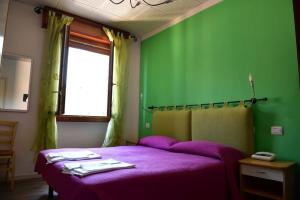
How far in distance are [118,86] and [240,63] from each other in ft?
7.69

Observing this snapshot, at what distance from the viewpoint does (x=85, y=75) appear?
4.11m

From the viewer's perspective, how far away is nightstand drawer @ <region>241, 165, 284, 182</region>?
201 centimetres

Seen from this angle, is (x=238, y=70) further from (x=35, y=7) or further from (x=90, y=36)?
(x=35, y=7)

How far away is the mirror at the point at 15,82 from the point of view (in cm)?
338

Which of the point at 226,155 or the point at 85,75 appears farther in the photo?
the point at 85,75

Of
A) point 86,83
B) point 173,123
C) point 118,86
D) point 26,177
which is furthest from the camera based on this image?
point 118,86

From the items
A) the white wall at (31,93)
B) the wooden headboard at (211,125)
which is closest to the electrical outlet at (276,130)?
the wooden headboard at (211,125)

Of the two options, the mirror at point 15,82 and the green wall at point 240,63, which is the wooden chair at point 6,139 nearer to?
the mirror at point 15,82

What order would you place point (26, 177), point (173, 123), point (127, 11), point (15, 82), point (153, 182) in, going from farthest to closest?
1. point (127, 11)
2. point (173, 123)
3. point (15, 82)
4. point (26, 177)
5. point (153, 182)

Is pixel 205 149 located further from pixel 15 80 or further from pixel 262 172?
pixel 15 80

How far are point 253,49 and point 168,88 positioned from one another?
1.68m

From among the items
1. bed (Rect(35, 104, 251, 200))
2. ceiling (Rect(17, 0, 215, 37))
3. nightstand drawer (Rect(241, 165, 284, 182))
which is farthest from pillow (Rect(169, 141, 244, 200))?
ceiling (Rect(17, 0, 215, 37))

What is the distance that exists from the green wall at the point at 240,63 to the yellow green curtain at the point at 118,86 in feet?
2.23

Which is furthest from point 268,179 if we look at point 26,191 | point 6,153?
point 6,153
